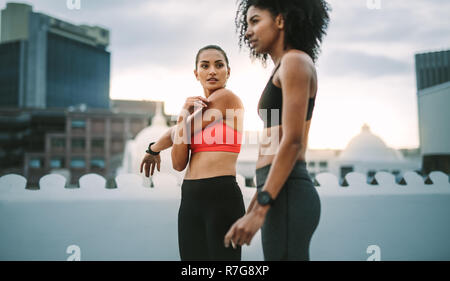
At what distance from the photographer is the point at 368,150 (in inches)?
987

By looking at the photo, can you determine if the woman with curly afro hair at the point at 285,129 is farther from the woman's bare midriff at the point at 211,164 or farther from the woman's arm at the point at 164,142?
the woman's arm at the point at 164,142

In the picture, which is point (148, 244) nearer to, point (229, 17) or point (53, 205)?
point (53, 205)

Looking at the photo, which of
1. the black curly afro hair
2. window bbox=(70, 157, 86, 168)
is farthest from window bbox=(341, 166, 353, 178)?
window bbox=(70, 157, 86, 168)

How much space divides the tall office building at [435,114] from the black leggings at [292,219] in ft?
22.7

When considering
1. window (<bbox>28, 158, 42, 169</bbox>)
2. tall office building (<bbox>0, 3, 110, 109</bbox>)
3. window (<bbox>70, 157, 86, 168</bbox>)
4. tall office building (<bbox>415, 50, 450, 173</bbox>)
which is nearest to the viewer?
tall office building (<bbox>415, 50, 450, 173</bbox>)

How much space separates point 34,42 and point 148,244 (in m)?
63.1

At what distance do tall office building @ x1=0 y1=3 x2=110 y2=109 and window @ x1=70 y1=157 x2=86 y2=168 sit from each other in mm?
19157

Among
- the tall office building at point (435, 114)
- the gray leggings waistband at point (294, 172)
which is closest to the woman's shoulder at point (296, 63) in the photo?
the gray leggings waistband at point (294, 172)

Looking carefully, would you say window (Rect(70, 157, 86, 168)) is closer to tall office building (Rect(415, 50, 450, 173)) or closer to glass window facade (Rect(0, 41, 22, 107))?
glass window facade (Rect(0, 41, 22, 107))

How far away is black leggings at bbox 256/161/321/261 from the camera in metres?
1.21

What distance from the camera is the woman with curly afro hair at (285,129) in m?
1.15

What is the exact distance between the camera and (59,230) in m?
2.83

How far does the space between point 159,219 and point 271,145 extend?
74.8 inches

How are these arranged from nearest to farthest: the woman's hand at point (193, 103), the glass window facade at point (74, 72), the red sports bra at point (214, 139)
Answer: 1. the woman's hand at point (193, 103)
2. the red sports bra at point (214, 139)
3. the glass window facade at point (74, 72)
